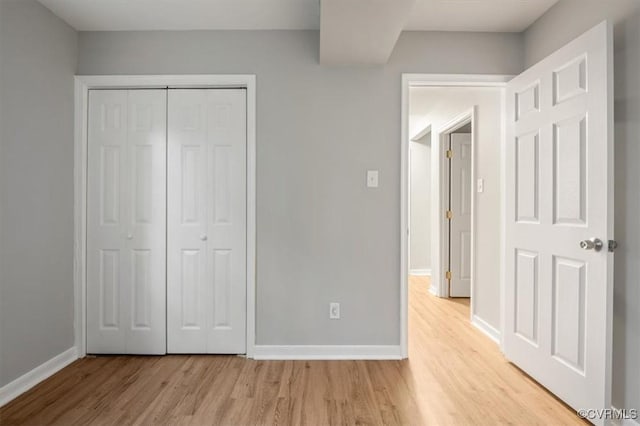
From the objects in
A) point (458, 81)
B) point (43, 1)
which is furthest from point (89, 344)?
point (458, 81)

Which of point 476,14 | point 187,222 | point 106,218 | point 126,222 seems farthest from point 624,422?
point 106,218

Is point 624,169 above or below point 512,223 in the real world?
above

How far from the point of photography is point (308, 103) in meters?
2.71

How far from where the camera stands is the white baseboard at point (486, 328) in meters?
3.06

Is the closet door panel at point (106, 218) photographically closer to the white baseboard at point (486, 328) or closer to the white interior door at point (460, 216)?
the white baseboard at point (486, 328)

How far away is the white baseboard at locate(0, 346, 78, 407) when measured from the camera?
210 cm

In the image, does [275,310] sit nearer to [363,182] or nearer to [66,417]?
[363,182]

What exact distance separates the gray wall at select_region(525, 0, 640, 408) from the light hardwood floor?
1.23 ft

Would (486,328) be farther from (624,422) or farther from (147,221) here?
(147,221)

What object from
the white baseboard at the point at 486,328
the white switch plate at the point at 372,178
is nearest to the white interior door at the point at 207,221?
the white switch plate at the point at 372,178

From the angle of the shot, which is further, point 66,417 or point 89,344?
point 89,344

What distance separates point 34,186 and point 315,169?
1.85m

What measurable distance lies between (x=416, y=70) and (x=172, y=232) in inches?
87.5

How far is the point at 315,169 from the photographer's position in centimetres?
271
